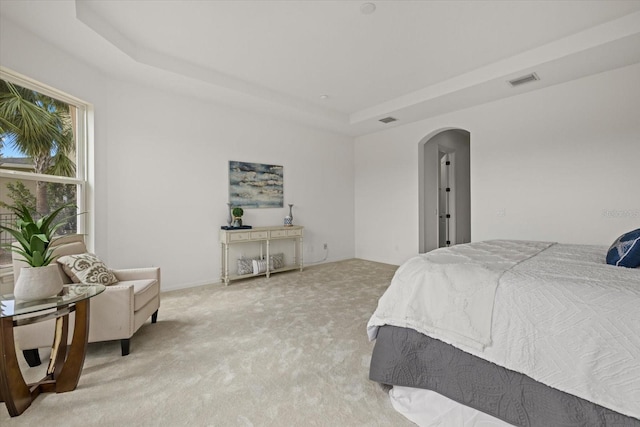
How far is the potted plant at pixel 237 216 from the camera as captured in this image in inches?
166

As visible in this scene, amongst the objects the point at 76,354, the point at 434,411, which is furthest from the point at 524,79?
the point at 76,354

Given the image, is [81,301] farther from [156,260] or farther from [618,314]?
[618,314]

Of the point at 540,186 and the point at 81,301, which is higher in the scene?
the point at 540,186

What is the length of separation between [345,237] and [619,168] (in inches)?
162

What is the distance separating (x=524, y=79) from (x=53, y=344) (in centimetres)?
517

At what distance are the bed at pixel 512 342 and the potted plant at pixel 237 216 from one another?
9.76 feet

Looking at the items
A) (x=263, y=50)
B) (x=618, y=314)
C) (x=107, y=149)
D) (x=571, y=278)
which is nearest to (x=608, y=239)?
(x=571, y=278)

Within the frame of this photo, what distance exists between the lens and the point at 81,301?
180cm

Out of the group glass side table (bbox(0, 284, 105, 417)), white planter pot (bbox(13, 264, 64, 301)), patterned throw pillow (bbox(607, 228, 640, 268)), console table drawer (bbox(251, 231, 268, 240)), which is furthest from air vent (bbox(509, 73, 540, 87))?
white planter pot (bbox(13, 264, 64, 301))

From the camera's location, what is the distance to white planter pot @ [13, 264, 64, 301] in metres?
1.57

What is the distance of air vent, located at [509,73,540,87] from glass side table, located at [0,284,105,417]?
4616 millimetres

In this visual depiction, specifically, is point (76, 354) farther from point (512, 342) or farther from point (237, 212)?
point (237, 212)

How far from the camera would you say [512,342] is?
1.28m

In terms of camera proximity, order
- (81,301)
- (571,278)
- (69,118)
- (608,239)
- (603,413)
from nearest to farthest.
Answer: (603,413) < (571,278) < (81,301) < (69,118) < (608,239)
